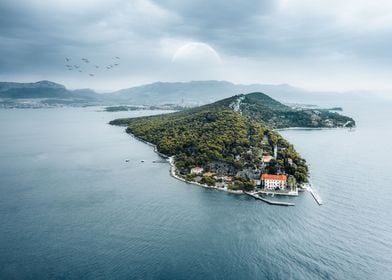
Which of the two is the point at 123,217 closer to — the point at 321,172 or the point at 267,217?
the point at 267,217

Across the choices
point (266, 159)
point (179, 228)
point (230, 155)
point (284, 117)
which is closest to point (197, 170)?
point (230, 155)

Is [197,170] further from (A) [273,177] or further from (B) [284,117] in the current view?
(B) [284,117]

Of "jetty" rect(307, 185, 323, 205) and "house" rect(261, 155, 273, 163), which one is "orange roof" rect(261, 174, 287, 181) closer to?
"jetty" rect(307, 185, 323, 205)

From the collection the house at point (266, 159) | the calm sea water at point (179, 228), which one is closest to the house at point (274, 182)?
the calm sea water at point (179, 228)

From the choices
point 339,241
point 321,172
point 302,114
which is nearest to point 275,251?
point 339,241

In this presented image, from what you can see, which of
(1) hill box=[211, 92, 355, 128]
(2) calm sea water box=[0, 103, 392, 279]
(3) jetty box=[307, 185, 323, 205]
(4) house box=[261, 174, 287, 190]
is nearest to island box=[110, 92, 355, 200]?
(4) house box=[261, 174, 287, 190]

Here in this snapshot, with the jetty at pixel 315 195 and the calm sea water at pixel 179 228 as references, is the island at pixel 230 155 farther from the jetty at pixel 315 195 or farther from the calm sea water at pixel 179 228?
the calm sea water at pixel 179 228

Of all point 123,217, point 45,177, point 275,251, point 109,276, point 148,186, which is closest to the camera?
point 109,276

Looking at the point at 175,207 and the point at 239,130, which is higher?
the point at 239,130
